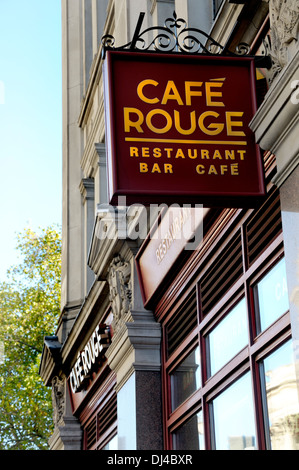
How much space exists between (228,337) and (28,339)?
2613 centimetres

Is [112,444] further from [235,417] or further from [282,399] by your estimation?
[282,399]

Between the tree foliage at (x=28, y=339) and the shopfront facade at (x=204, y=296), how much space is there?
1524 centimetres

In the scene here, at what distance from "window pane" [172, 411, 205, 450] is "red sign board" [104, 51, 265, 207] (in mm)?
3209

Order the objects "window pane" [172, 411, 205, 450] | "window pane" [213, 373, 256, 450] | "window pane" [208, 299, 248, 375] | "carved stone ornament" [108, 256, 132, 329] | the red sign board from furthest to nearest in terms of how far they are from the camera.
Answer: "carved stone ornament" [108, 256, 132, 329] → "window pane" [172, 411, 205, 450] → "window pane" [208, 299, 248, 375] → "window pane" [213, 373, 256, 450] → the red sign board

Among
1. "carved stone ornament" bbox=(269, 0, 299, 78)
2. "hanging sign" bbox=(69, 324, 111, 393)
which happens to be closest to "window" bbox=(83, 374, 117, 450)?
"hanging sign" bbox=(69, 324, 111, 393)

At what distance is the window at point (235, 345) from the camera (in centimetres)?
720

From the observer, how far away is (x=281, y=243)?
23.9 ft

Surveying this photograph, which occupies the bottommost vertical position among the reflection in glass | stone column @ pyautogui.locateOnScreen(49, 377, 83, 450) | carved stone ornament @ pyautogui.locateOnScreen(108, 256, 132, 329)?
the reflection in glass

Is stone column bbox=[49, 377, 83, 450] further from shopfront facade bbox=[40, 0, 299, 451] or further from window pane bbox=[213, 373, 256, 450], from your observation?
window pane bbox=[213, 373, 256, 450]

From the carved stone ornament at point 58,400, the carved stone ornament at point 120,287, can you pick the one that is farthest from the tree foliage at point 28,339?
the carved stone ornament at point 120,287

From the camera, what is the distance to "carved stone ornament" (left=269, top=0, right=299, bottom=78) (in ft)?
21.8

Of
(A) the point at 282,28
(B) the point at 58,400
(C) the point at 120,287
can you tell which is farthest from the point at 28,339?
(A) the point at 282,28

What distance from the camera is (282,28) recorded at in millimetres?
6832

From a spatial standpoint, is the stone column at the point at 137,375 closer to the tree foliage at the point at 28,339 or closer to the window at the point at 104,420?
the window at the point at 104,420
